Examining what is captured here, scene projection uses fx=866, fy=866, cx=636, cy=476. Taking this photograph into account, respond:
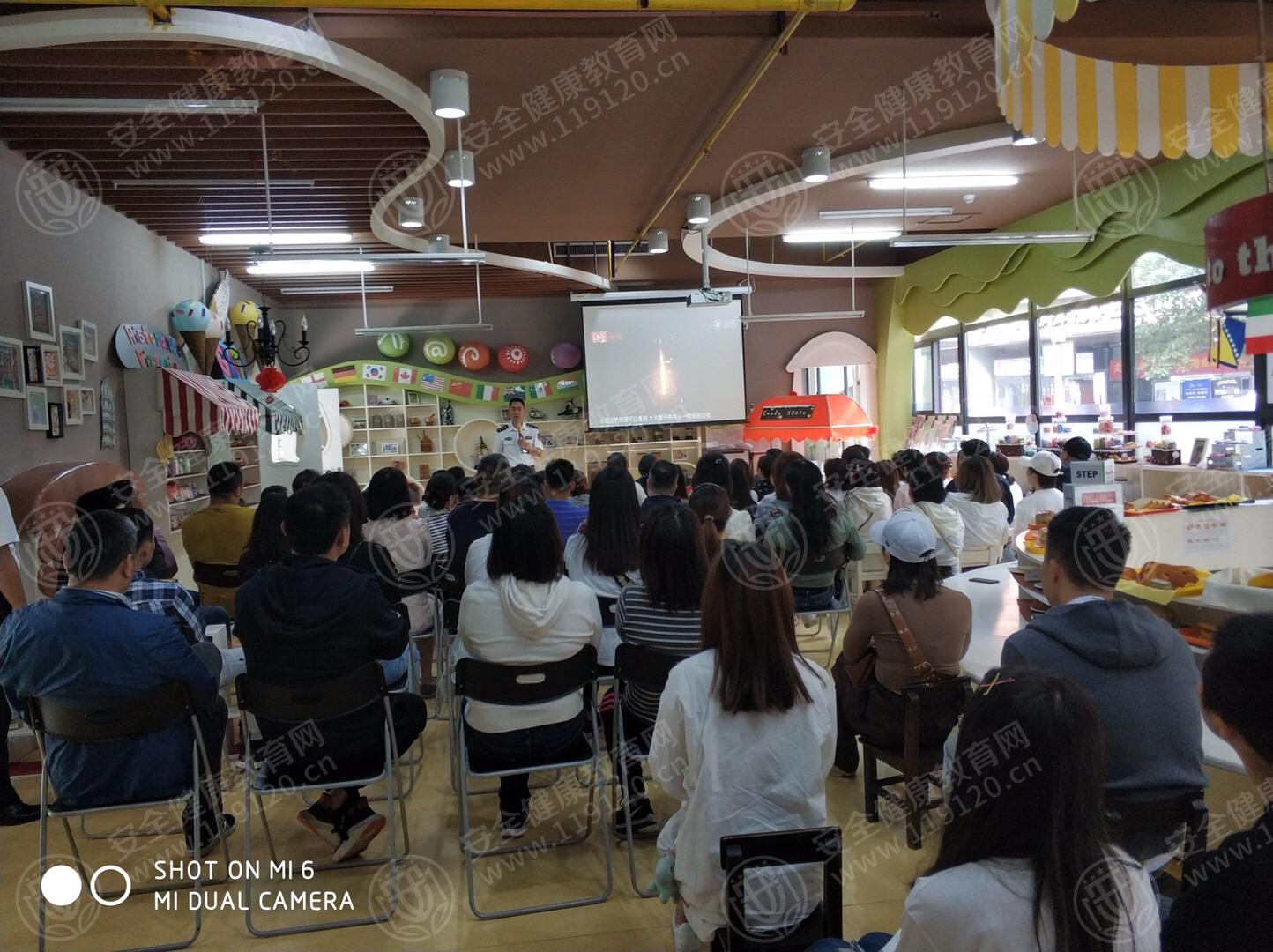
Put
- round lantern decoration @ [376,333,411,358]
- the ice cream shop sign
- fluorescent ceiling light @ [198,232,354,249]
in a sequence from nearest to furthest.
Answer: the ice cream shop sign, fluorescent ceiling light @ [198,232,354,249], round lantern decoration @ [376,333,411,358]

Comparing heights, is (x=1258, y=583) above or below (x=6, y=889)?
above

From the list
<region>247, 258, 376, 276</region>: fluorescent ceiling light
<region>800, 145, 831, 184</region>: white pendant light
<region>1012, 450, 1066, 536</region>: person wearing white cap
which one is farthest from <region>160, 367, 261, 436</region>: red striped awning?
<region>1012, 450, 1066, 536</region>: person wearing white cap

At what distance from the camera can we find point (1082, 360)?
27.2 feet

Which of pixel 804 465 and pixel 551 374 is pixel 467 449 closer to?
pixel 551 374

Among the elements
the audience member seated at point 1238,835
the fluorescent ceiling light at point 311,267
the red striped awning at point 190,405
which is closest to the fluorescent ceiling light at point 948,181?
the fluorescent ceiling light at point 311,267

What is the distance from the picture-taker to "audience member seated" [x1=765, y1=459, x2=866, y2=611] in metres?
4.52

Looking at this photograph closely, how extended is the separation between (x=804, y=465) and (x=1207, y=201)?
3.93 metres

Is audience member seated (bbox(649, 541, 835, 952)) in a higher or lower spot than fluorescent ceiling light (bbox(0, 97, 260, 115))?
lower

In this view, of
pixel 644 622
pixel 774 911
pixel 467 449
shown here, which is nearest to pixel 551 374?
pixel 467 449

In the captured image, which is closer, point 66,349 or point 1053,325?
point 66,349

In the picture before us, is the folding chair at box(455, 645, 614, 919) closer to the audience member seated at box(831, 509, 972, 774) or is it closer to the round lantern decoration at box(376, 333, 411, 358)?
the audience member seated at box(831, 509, 972, 774)

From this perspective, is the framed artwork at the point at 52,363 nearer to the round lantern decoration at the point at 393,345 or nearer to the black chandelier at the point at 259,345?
the black chandelier at the point at 259,345

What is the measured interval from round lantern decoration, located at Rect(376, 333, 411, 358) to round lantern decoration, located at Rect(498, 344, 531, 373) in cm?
118

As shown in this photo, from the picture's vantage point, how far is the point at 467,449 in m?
10.9
